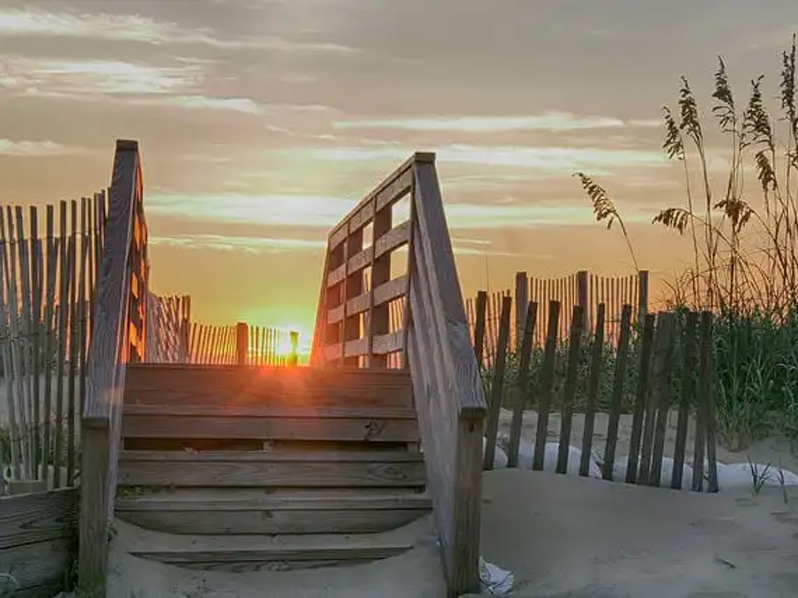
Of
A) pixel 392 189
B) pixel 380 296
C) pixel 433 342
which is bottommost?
pixel 433 342

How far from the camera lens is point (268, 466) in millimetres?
6145

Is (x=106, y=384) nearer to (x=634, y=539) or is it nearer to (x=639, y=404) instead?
(x=634, y=539)

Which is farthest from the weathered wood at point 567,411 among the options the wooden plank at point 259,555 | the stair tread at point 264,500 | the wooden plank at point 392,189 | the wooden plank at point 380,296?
the wooden plank at point 259,555

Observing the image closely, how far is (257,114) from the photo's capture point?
9.52 meters

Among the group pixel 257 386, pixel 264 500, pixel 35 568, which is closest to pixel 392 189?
pixel 257 386

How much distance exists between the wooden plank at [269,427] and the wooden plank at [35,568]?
1001 mm

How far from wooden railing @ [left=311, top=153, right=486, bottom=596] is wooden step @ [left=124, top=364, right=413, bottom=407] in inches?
10.0

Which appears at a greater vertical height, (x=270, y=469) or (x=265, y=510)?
(x=270, y=469)

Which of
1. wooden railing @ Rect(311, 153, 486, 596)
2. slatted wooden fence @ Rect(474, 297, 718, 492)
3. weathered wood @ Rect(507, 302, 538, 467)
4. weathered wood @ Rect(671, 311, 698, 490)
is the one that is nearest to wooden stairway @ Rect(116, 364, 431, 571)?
wooden railing @ Rect(311, 153, 486, 596)

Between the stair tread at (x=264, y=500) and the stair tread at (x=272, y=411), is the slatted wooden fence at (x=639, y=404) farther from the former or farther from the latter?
the stair tread at (x=264, y=500)

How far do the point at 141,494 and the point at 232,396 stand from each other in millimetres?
911

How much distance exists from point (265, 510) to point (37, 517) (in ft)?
3.55

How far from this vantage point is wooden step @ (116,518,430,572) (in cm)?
551

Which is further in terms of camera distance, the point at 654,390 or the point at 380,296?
the point at 380,296
